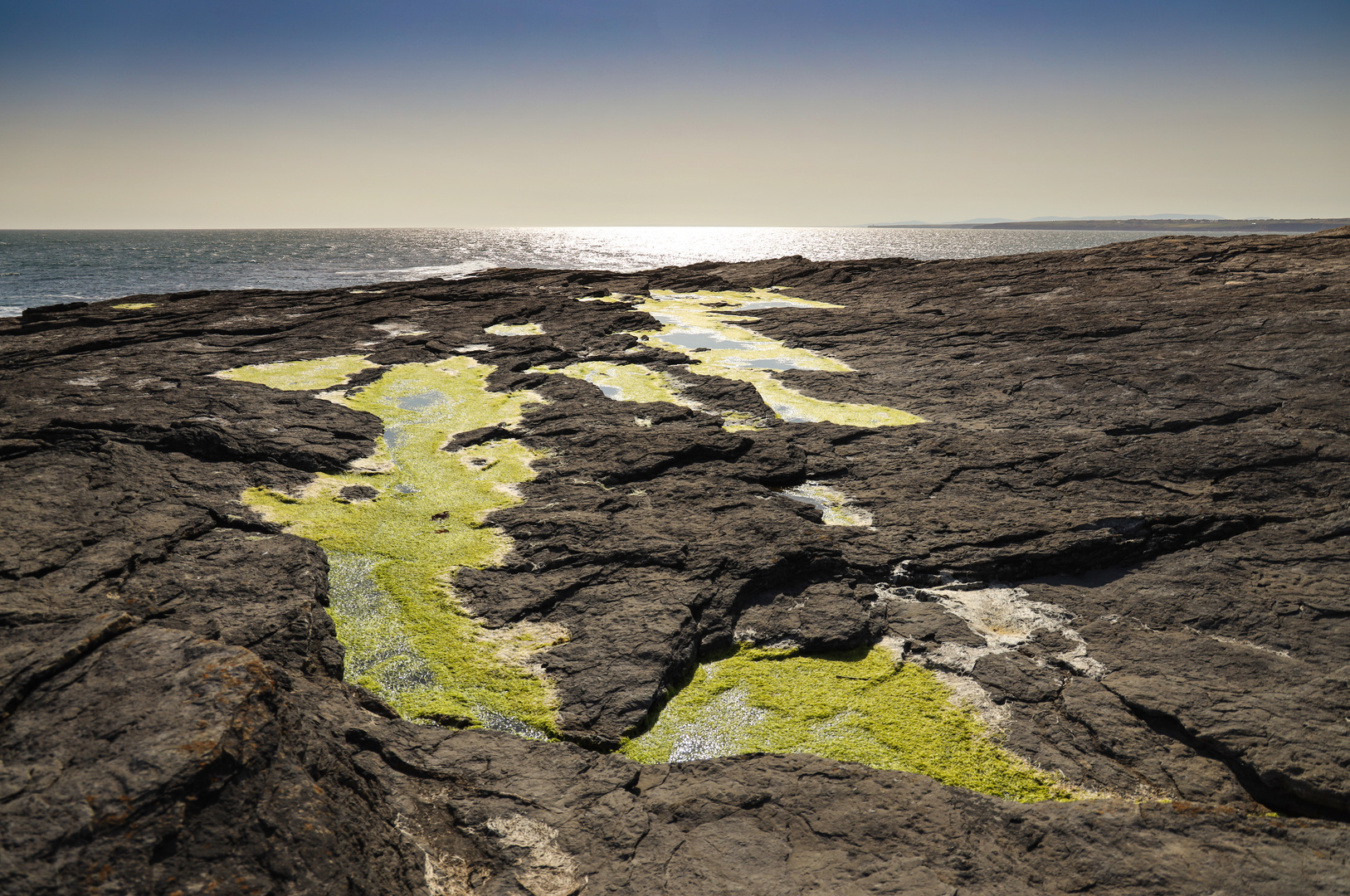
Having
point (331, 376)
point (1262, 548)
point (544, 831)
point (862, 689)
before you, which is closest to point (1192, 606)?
point (1262, 548)

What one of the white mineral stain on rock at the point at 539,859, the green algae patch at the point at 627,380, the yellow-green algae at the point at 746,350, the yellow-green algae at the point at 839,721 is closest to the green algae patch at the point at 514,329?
the yellow-green algae at the point at 746,350

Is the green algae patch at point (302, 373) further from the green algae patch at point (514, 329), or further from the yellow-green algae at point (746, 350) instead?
the yellow-green algae at point (746, 350)

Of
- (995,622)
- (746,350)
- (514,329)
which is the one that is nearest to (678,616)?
(995,622)

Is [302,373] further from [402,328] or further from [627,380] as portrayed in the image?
[627,380]

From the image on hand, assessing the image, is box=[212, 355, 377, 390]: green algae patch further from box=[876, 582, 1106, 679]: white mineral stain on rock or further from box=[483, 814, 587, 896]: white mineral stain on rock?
box=[876, 582, 1106, 679]: white mineral stain on rock

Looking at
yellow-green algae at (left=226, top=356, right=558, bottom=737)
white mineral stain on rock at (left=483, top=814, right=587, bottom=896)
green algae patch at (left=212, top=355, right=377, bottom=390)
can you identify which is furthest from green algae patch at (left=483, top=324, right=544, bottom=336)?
white mineral stain on rock at (left=483, top=814, right=587, bottom=896)

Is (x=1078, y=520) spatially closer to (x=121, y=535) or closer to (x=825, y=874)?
(x=825, y=874)

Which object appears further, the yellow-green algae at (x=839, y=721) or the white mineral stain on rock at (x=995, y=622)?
the white mineral stain on rock at (x=995, y=622)
